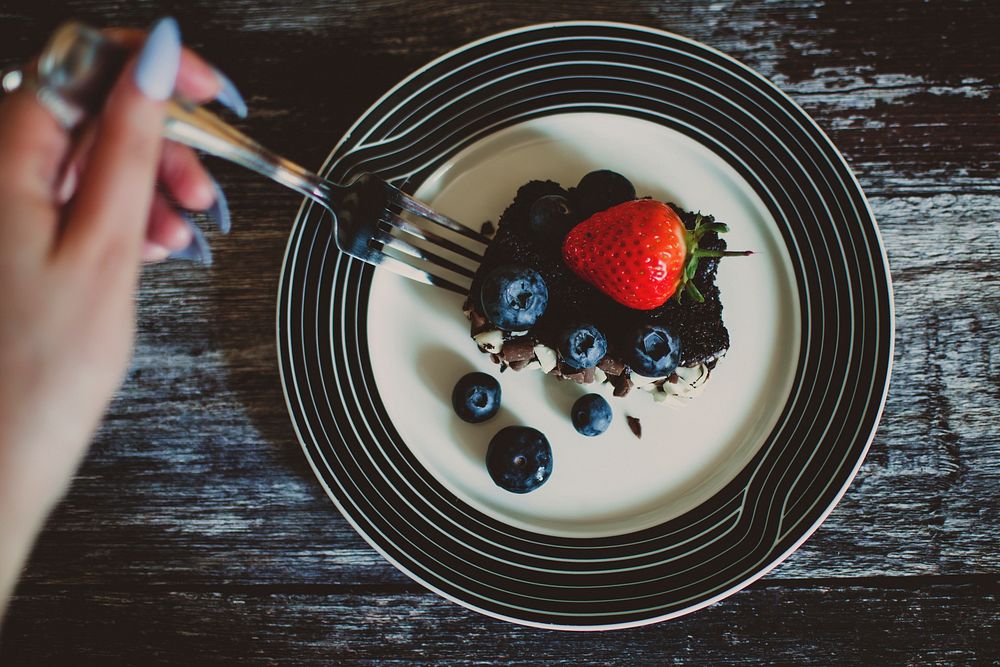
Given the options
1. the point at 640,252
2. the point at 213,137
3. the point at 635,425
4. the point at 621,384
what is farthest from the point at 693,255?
the point at 213,137

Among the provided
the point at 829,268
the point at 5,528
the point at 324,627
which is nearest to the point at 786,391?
the point at 829,268

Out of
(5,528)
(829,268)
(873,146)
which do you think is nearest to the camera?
(5,528)

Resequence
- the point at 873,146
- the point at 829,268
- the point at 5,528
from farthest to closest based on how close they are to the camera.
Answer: the point at 873,146
the point at 829,268
the point at 5,528

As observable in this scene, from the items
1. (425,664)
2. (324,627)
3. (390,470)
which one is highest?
(390,470)

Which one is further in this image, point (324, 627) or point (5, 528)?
point (324, 627)

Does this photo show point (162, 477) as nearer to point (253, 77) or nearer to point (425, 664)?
point (425, 664)

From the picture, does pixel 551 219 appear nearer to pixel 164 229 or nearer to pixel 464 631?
pixel 164 229

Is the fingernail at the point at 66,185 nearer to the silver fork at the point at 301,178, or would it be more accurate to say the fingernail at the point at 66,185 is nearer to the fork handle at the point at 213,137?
the silver fork at the point at 301,178
